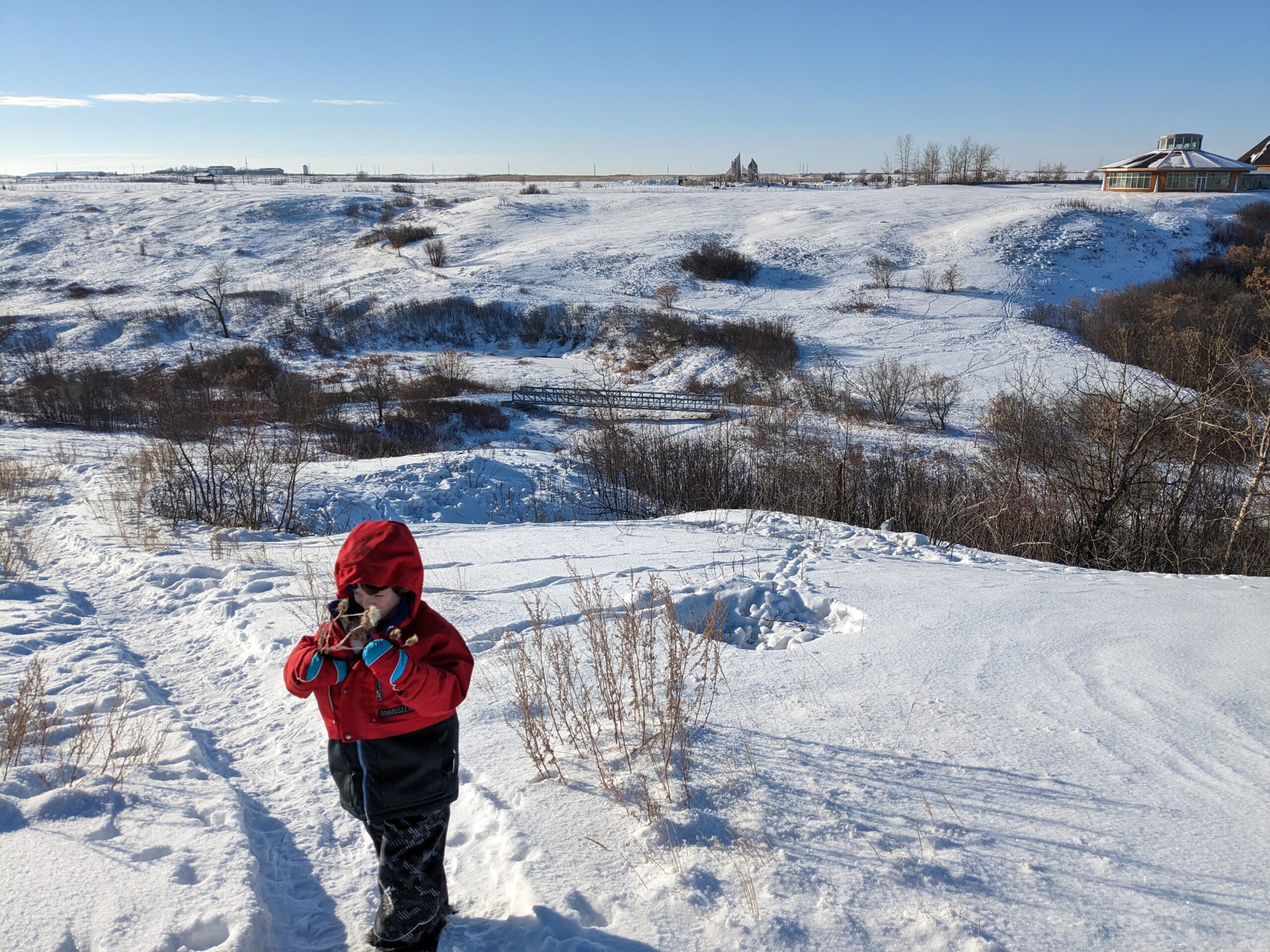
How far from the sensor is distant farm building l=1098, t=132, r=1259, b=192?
48.4m

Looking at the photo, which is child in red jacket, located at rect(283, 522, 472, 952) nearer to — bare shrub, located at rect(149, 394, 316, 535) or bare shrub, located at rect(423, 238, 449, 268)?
bare shrub, located at rect(149, 394, 316, 535)

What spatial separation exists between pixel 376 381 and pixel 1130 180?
5308cm

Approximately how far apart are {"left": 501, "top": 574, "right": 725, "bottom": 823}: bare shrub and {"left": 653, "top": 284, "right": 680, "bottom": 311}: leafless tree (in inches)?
1301

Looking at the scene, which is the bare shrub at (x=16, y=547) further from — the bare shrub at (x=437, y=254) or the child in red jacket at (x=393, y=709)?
the bare shrub at (x=437, y=254)

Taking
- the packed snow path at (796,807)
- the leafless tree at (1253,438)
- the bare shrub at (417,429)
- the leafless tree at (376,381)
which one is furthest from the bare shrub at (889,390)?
the packed snow path at (796,807)

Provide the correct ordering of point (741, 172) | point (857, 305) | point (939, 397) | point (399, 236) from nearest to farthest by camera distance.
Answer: point (939, 397)
point (857, 305)
point (399, 236)
point (741, 172)

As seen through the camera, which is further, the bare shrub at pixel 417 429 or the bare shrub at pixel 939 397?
the bare shrub at pixel 939 397

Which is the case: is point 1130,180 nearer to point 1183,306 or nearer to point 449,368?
point 1183,306

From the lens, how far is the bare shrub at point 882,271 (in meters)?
37.6

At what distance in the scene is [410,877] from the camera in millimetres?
2529

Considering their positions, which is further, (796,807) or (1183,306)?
(1183,306)

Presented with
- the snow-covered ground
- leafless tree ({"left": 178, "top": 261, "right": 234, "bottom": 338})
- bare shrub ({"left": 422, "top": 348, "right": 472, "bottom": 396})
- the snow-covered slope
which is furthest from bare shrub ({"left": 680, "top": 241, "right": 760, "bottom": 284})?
the snow-covered ground

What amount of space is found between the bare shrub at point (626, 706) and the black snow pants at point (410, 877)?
864mm

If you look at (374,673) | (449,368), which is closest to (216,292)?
(449,368)
